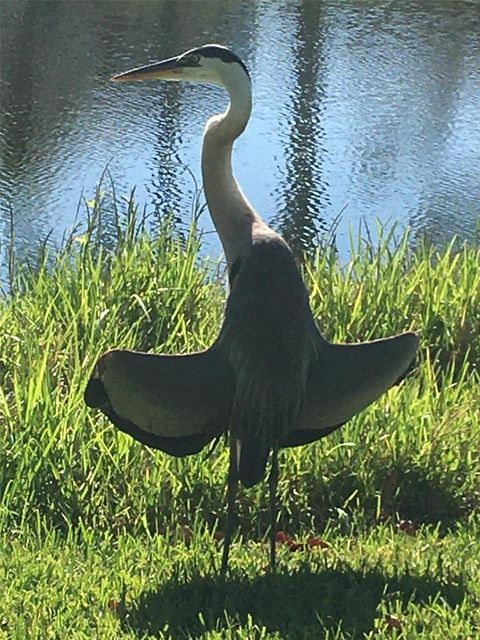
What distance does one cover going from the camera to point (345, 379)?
3697mm

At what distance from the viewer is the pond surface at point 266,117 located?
30.8 ft

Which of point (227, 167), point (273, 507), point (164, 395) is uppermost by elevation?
point (227, 167)

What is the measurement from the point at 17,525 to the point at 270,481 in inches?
38.5

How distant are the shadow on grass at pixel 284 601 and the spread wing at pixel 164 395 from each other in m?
0.47

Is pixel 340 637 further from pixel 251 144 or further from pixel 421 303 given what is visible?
pixel 251 144

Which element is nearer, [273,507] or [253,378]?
[253,378]

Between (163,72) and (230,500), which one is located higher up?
(163,72)

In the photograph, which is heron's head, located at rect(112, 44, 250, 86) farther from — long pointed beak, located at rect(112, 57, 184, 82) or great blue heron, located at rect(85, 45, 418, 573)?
great blue heron, located at rect(85, 45, 418, 573)

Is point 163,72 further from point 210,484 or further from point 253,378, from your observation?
point 210,484

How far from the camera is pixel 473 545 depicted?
3951 millimetres

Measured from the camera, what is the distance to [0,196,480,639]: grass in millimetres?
3455

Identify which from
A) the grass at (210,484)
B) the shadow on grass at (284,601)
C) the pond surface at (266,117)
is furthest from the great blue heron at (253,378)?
the pond surface at (266,117)

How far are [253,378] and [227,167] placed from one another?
2.73 feet

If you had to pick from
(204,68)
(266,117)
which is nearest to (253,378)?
(204,68)
